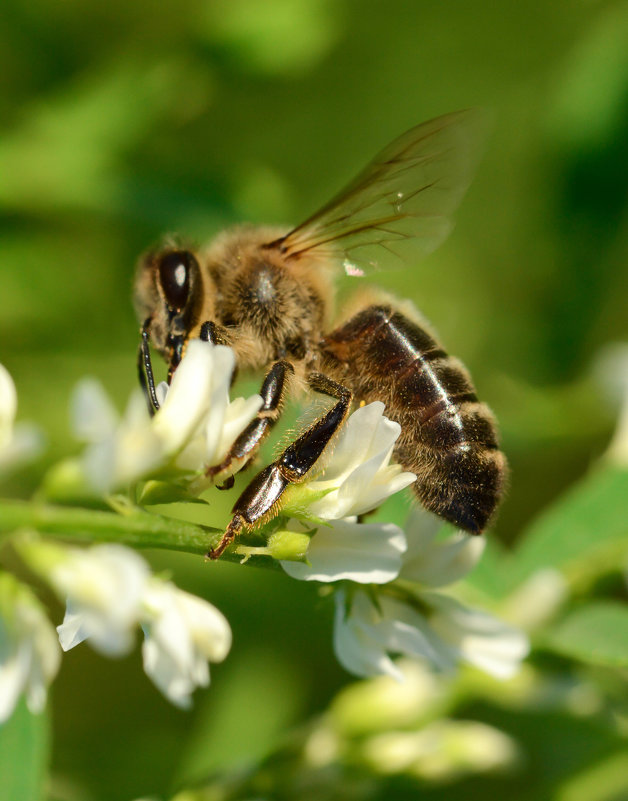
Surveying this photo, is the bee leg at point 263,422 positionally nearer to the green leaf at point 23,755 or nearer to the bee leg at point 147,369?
the bee leg at point 147,369

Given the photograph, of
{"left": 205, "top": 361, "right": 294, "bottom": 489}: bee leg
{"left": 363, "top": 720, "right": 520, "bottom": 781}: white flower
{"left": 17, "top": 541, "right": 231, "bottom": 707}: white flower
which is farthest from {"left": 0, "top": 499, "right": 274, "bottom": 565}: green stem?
{"left": 363, "top": 720, "right": 520, "bottom": 781}: white flower

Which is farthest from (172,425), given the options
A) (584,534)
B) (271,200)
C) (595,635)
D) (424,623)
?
(271,200)

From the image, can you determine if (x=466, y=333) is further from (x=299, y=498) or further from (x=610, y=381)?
(x=299, y=498)

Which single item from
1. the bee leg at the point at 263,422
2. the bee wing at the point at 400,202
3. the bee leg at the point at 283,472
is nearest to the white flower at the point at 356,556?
the bee leg at the point at 283,472

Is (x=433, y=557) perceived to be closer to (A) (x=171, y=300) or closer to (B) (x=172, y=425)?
(B) (x=172, y=425)

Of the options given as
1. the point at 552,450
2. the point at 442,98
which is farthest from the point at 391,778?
the point at 442,98

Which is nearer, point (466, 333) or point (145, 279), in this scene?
point (145, 279)
